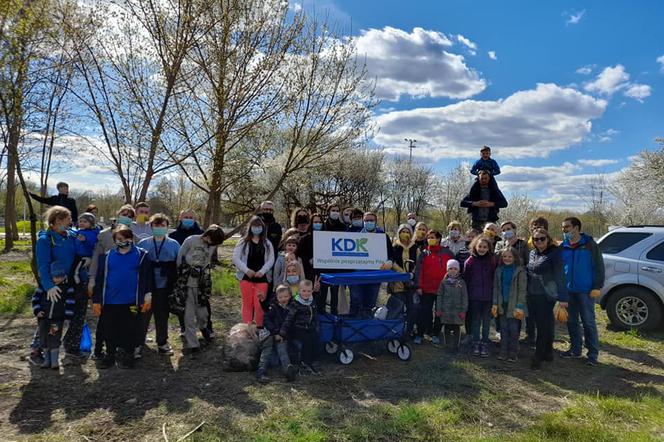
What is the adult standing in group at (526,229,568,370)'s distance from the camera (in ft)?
A: 19.3

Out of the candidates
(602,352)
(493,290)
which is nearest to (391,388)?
(493,290)

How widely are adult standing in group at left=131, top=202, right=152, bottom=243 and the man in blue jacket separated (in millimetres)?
6077

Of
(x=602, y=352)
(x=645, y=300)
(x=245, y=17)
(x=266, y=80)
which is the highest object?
(x=245, y=17)

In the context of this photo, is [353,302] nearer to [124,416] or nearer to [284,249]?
[284,249]

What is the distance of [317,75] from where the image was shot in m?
12.0

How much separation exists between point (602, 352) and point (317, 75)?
29.6ft

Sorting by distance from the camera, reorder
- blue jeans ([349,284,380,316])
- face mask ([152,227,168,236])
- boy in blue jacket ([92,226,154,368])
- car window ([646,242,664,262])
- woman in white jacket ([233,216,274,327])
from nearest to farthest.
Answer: boy in blue jacket ([92,226,154,368]) → face mask ([152,227,168,236]) → woman in white jacket ([233,216,274,327]) → blue jeans ([349,284,380,316]) → car window ([646,242,664,262])

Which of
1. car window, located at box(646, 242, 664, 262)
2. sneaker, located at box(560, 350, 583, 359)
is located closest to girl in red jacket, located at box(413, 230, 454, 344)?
sneaker, located at box(560, 350, 583, 359)

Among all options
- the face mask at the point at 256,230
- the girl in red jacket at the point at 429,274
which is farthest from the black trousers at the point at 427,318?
the face mask at the point at 256,230

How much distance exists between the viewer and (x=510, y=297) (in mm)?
6047

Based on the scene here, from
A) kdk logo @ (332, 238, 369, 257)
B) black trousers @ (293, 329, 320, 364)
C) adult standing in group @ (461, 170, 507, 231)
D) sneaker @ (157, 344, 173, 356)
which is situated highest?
adult standing in group @ (461, 170, 507, 231)

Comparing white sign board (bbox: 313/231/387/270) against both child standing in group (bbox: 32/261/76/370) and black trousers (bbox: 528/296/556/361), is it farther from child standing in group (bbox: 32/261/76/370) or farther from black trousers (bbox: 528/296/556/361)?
child standing in group (bbox: 32/261/76/370)

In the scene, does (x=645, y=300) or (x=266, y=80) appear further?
(x=266, y=80)

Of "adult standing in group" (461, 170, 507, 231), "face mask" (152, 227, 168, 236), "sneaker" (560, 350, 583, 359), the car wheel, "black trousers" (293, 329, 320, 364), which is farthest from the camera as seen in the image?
"adult standing in group" (461, 170, 507, 231)
